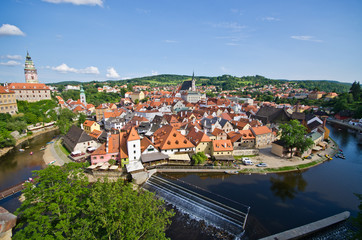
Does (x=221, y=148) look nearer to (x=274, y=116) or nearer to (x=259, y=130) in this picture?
(x=259, y=130)

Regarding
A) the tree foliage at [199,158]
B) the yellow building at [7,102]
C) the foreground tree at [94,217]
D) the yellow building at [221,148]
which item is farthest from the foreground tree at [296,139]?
the yellow building at [7,102]

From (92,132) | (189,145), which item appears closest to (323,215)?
(189,145)

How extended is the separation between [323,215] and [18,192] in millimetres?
46161

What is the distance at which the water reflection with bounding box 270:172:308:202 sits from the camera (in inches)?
1100

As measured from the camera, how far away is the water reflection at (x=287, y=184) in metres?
27.9

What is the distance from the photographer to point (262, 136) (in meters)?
45.8

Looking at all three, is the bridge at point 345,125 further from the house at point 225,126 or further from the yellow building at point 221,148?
the yellow building at point 221,148

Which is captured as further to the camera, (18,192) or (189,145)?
(189,145)

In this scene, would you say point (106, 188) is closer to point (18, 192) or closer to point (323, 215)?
point (18, 192)

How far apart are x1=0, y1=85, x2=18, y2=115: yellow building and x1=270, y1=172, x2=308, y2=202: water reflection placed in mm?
81598

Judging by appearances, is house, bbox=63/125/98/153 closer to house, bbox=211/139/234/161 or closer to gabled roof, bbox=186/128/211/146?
gabled roof, bbox=186/128/211/146

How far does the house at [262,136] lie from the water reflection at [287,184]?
1263 cm

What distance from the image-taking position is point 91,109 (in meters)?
95.1

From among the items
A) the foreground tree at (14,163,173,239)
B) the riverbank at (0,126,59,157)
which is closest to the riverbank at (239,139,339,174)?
the foreground tree at (14,163,173,239)
